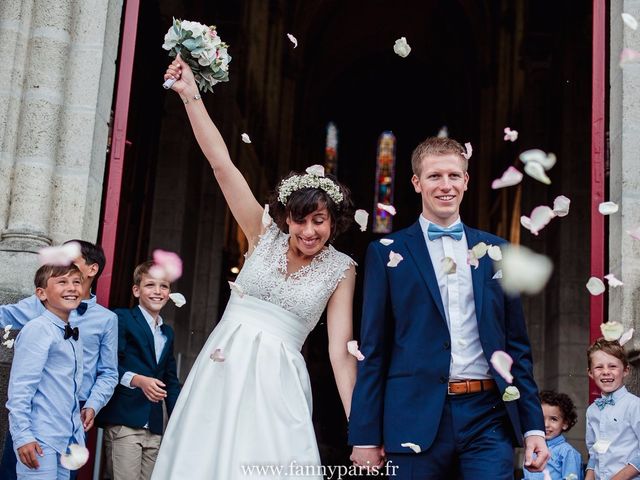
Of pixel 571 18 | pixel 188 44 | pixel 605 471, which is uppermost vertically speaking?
pixel 571 18

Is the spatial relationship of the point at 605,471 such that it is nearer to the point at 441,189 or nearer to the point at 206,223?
the point at 441,189

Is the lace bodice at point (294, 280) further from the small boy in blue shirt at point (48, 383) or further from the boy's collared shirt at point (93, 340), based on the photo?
the boy's collared shirt at point (93, 340)

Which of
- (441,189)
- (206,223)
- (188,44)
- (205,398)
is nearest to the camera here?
(441,189)

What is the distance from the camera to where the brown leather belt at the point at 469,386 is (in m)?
3.69

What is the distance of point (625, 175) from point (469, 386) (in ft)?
8.91

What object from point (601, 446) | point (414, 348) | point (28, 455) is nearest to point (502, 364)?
point (414, 348)

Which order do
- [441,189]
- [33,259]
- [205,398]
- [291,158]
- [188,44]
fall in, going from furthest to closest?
1. [291,158]
2. [33,259]
3. [188,44]
4. [205,398]
5. [441,189]

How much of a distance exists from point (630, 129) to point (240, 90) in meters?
9.66

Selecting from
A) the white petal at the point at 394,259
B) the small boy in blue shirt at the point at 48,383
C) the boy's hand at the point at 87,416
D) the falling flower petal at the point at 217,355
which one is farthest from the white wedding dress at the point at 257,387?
the boy's hand at the point at 87,416

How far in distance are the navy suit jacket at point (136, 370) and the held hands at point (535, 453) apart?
249 cm

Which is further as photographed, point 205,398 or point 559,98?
point 559,98

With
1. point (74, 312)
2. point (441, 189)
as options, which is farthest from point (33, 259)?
point (441, 189)

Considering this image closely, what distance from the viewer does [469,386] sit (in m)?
3.70

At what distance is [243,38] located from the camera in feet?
47.7
